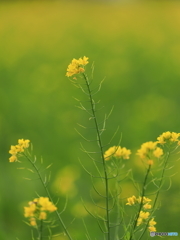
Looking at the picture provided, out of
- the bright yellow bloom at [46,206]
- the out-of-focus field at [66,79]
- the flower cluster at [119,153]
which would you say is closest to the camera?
the bright yellow bloom at [46,206]

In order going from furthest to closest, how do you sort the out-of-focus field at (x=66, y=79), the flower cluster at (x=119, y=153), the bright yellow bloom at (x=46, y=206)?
1. the out-of-focus field at (x=66, y=79)
2. the flower cluster at (x=119, y=153)
3. the bright yellow bloom at (x=46, y=206)

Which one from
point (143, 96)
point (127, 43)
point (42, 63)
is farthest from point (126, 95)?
point (42, 63)

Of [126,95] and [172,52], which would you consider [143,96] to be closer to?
[126,95]

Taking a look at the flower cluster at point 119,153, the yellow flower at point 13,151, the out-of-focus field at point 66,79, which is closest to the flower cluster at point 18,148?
the yellow flower at point 13,151

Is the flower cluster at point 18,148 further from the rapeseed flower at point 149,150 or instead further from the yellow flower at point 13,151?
the rapeseed flower at point 149,150

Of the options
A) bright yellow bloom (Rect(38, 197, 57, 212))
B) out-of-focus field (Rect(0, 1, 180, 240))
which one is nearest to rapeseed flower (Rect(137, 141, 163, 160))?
bright yellow bloom (Rect(38, 197, 57, 212))

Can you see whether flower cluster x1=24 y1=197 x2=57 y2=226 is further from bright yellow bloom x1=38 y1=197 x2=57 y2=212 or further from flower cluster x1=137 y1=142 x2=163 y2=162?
flower cluster x1=137 y1=142 x2=163 y2=162

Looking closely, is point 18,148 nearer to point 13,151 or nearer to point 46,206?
point 13,151

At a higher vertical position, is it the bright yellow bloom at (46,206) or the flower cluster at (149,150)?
the flower cluster at (149,150)
